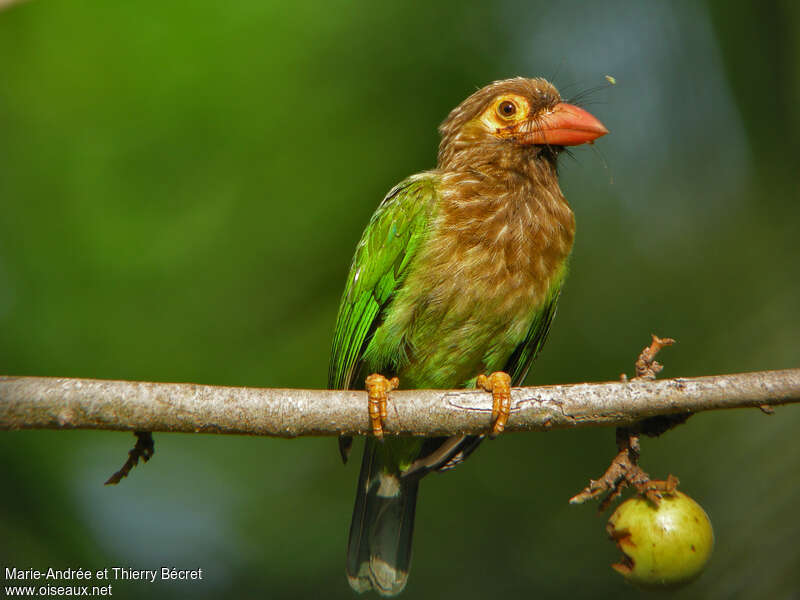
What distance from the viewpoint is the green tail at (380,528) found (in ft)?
12.4

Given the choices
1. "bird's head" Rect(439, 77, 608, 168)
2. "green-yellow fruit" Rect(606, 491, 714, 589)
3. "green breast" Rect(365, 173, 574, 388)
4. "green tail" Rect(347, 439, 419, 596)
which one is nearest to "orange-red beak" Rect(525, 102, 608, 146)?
"bird's head" Rect(439, 77, 608, 168)

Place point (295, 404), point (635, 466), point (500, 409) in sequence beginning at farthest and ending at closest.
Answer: point (500, 409) < point (295, 404) < point (635, 466)

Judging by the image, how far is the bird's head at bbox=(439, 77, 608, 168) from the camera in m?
3.68

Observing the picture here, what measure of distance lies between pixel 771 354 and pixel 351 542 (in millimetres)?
2074

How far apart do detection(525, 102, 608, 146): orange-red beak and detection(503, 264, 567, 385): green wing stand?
2.01 ft

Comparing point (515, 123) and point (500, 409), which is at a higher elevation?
point (515, 123)

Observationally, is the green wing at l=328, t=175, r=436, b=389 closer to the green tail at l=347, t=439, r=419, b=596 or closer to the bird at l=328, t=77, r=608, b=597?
the bird at l=328, t=77, r=608, b=597

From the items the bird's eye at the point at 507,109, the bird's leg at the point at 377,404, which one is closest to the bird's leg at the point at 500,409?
the bird's leg at the point at 377,404

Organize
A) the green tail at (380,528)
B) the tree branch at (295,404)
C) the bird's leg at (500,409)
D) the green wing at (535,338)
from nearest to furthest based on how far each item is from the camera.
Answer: the tree branch at (295,404), the bird's leg at (500,409), the green wing at (535,338), the green tail at (380,528)

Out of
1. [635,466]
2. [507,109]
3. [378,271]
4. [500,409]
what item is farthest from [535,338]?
[635,466]

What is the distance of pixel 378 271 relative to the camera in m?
3.45

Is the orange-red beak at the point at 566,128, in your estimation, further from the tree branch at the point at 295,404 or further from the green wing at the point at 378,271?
the tree branch at the point at 295,404

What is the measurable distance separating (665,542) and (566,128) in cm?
209

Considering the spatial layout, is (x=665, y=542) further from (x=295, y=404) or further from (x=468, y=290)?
(x=468, y=290)
